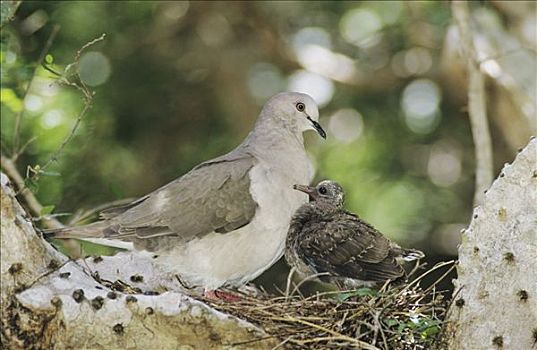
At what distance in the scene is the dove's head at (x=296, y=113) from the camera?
7516mm

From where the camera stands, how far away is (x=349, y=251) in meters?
6.57

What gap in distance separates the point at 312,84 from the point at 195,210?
14.3 ft

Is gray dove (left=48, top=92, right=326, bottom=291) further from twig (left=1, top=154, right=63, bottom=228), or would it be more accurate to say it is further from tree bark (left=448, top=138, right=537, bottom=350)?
tree bark (left=448, top=138, right=537, bottom=350)

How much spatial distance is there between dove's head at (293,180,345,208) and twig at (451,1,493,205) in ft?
3.63

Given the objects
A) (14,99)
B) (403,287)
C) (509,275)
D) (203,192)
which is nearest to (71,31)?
(14,99)

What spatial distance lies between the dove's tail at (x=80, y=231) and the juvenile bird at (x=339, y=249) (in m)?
1.07

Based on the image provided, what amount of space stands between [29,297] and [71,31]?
17.5 feet

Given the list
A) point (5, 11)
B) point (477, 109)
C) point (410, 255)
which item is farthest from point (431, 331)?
point (5, 11)

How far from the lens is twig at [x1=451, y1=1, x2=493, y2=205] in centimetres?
809

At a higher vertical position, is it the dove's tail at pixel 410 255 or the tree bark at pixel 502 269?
the tree bark at pixel 502 269

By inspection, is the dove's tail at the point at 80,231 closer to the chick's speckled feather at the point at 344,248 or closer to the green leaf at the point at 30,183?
the green leaf at the point at 30,183

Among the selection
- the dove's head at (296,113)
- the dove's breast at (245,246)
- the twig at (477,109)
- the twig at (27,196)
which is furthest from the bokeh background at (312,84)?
the dove's breast at (245,246)

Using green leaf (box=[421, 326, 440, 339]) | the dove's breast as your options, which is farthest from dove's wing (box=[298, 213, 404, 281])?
green leaf (box=[421, 326, 440, 339])

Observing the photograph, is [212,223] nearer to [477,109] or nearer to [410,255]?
[410,255]
